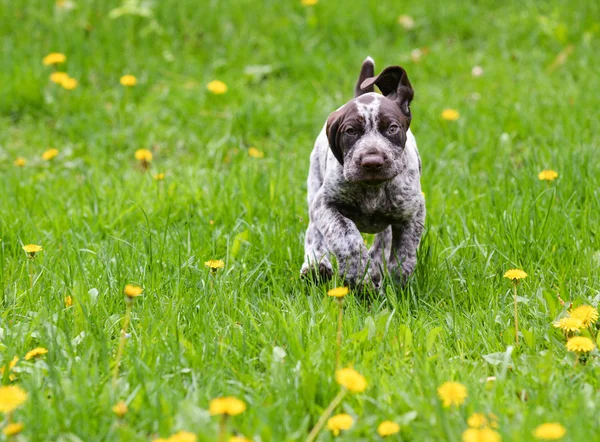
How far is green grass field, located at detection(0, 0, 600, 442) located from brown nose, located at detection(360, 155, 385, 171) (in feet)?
2.22

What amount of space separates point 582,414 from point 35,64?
275 inches

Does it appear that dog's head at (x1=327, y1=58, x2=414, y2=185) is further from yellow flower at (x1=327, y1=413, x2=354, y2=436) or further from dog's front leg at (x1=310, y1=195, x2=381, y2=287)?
yellow flower at (x1=327, y1=413, x2=354, y2=436)

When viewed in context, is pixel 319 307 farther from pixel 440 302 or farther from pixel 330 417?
pixel 330 417

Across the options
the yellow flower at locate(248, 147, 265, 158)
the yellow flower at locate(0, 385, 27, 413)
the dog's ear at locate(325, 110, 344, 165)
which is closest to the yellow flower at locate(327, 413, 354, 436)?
the yellow flower at locate(0, 385, 27, 413)

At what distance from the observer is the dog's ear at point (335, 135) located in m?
3.94

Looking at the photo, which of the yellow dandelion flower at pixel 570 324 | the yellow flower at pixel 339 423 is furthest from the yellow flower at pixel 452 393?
the yellow dandelion flower at pixel 570 324

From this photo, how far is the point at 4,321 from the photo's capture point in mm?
3967

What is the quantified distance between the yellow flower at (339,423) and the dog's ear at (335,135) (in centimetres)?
149

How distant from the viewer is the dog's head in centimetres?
376

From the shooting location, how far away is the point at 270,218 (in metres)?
5.18

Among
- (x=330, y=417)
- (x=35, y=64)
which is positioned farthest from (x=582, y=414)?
(x=35, y=64)

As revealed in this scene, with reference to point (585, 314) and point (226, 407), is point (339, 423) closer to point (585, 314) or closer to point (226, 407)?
point (226, 407)

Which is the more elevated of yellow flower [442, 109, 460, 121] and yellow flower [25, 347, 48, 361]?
yellow flower [442, 109, 460, 121]

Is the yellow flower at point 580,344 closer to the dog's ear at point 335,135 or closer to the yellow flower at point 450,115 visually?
the dog's ear at point 335,135
